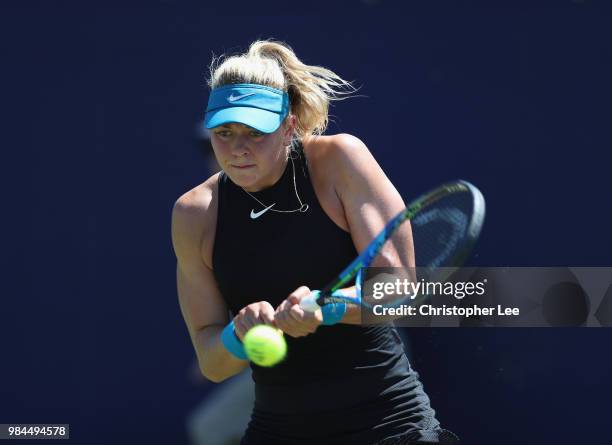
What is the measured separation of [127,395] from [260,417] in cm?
155

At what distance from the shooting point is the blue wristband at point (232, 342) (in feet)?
7.32

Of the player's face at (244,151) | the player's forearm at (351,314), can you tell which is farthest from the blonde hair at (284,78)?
the player's forearm at (351,314)

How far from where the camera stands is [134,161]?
3.82 meters

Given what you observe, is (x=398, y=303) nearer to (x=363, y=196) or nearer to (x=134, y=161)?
(x=363, y=196)

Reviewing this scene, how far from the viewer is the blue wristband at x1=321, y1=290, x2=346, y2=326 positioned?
2.12m

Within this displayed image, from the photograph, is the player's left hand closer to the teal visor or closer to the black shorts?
the black shorts

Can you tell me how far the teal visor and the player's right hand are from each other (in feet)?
1.39

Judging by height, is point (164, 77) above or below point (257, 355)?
above

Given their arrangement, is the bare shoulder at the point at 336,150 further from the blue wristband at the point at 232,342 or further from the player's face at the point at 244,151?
the blue wristband at the point at 232,342

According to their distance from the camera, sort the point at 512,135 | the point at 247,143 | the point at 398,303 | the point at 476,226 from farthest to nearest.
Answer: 1. the point at 512,135
2. the point at 247,143
3. the point at 398,303
4. the point at 476,226

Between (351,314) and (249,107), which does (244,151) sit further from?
(351,314)

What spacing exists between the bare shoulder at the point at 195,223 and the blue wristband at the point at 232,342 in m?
0.25

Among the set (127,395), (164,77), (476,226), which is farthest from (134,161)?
(476,226)

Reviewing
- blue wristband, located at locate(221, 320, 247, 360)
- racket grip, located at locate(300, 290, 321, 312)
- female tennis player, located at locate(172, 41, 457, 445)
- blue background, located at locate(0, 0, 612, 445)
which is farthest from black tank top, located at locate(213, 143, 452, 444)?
blue background, located at locate(0, 0, 612, 445)
